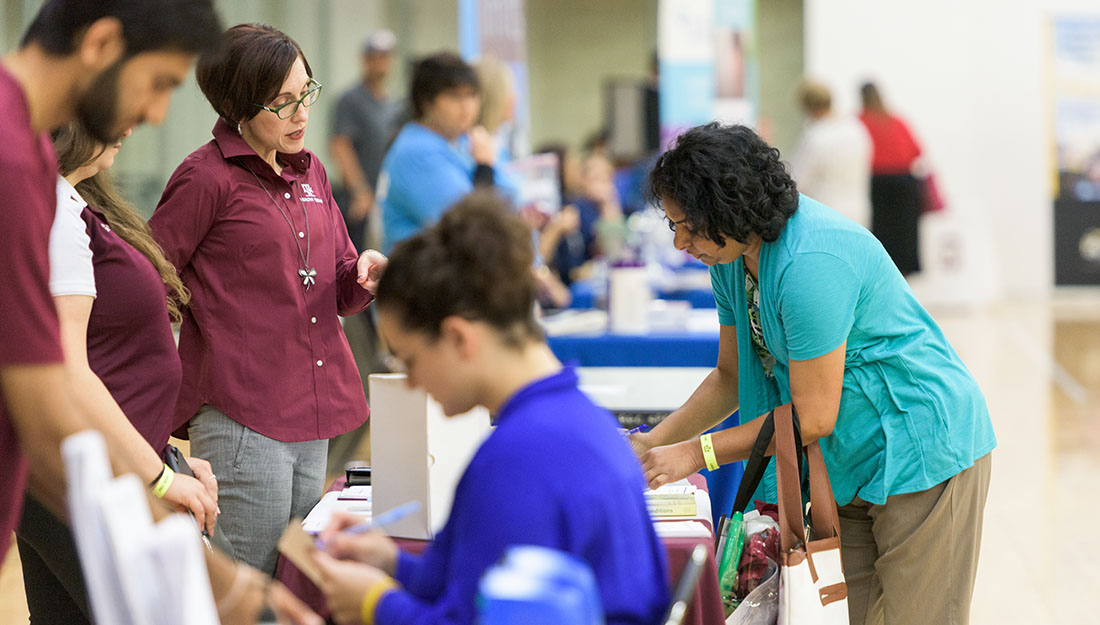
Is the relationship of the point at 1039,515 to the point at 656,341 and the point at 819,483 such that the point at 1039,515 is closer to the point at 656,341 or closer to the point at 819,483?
the point at 656,341

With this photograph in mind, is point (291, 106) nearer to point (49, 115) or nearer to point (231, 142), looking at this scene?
point (231, 142)

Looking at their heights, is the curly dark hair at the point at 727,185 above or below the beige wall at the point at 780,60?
below

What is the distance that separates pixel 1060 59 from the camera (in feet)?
37.0

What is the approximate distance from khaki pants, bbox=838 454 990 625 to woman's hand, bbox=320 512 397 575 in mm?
1104

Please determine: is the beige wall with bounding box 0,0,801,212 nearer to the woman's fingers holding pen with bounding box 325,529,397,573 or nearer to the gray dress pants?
the gray dress pants

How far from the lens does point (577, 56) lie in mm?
14961

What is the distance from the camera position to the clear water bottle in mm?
1046

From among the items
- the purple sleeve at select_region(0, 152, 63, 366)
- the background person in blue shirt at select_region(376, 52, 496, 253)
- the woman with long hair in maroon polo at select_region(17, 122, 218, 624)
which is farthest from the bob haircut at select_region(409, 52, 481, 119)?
the purple sleeve at select_region(0, 152, 63, 366)

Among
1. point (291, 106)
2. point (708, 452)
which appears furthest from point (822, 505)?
point (291, 106)

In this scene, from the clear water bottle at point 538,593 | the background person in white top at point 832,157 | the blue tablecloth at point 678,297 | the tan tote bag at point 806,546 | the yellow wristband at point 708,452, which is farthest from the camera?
the background person in white top at point 832,157

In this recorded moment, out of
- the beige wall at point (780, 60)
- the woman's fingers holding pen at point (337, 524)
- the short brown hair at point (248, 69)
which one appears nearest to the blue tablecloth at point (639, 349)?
the short brown hair at point (248, 69)

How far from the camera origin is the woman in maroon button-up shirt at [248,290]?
6.92 ft

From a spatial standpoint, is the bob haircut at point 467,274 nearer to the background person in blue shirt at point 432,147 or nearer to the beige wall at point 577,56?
the background person in blue shirt at point 432,147

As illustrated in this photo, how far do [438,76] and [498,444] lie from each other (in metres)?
2.88
